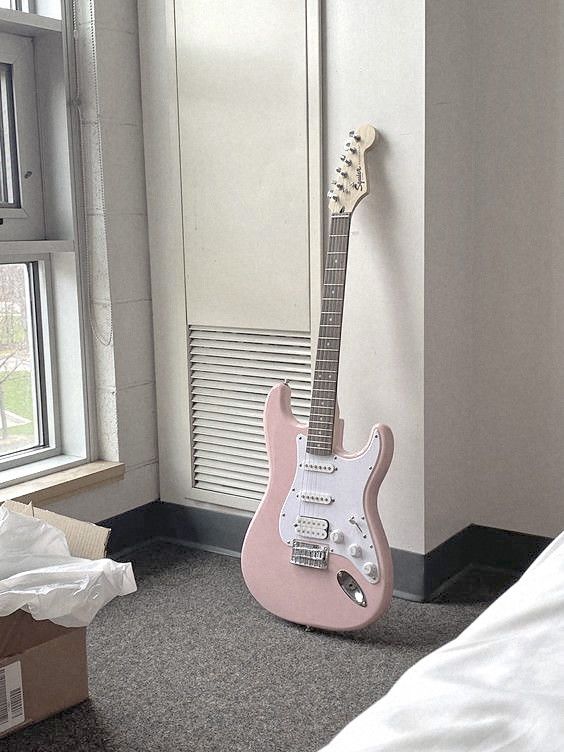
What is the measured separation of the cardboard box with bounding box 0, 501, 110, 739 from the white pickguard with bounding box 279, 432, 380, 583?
66cm

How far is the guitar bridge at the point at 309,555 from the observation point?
2.39m

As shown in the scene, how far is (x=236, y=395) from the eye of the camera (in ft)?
9.52

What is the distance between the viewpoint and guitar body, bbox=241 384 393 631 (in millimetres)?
2324

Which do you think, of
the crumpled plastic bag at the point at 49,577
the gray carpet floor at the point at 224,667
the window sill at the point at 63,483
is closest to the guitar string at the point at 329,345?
the gray carpet floor at the point at 224,667

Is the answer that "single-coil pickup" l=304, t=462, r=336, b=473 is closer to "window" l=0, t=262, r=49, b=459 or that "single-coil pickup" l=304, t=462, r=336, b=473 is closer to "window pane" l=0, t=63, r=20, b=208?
"window" l=0, t=262, r=49, b=459

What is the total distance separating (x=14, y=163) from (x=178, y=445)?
1.02 meters

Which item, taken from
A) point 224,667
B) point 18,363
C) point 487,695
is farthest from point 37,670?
point 487,695

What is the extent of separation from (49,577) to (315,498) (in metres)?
0.75

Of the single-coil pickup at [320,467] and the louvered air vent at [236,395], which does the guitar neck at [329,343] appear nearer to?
the single-coil pickup at [320,467]

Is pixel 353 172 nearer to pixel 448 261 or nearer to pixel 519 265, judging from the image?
pixel 448 261

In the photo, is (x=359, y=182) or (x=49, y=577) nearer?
(x=49, y=577)

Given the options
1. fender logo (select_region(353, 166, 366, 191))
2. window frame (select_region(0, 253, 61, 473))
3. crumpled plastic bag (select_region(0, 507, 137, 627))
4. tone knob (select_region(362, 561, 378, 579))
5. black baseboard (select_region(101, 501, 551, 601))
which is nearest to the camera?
crumpled plastic bag (select_region(0, 507, 137, 627))

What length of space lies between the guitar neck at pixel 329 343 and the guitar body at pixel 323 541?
41 millimetres

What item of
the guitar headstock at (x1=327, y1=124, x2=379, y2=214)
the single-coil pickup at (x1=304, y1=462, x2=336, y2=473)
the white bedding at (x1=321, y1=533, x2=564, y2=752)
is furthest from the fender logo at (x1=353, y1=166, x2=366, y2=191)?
the white bedding at (x1=321, y1=533, x2=564, y2=752)
